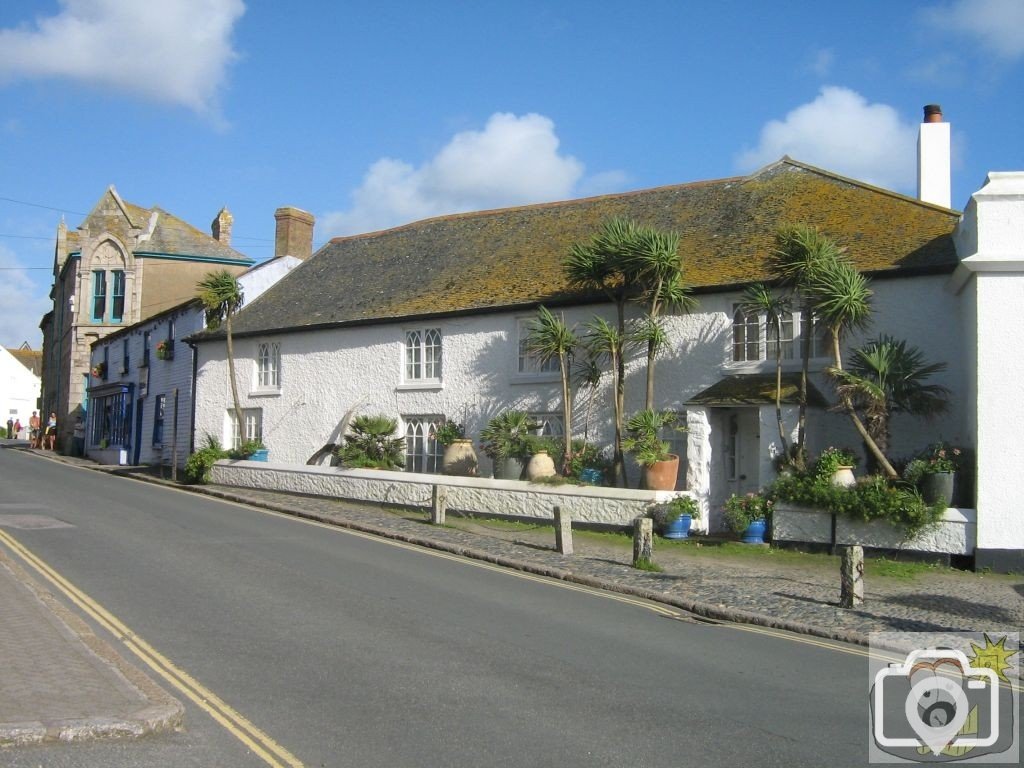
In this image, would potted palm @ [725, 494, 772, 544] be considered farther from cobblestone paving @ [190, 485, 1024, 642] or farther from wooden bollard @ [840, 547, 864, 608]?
wooden bollard @ [840, 547, 864, 608]

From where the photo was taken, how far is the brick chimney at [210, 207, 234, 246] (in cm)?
4600

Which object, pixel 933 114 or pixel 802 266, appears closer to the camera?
pixel 802 266

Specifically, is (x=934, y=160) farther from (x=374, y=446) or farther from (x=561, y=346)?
(x=374, y=446)

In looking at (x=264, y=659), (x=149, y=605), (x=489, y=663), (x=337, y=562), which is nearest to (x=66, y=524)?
(x=337, y=562)

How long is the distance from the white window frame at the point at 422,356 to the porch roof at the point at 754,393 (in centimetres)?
718

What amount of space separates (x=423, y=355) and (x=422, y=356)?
0.15 ft

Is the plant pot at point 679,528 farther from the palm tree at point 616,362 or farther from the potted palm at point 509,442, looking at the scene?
the potted palm at point 509,442

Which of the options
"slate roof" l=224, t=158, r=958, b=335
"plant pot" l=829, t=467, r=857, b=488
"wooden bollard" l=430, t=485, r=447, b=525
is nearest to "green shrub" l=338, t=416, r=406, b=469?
"slate roof" l=224, t=158, r=958, b=335

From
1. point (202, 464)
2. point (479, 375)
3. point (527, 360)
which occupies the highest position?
point (527, 360)

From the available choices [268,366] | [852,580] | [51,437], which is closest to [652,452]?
[852,580]

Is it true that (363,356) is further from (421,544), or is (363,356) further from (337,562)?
(337,562)

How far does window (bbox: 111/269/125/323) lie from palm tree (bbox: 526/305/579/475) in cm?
2903

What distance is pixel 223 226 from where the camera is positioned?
46.1 metres

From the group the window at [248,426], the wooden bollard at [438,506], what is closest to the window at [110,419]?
the window at [248,426]
